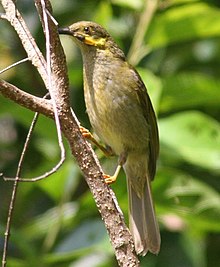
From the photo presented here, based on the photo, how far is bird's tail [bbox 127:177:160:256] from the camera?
3.46 meters

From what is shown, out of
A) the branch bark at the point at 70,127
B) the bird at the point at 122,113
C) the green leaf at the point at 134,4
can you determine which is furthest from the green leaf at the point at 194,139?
the branch bark at the point at 70,127

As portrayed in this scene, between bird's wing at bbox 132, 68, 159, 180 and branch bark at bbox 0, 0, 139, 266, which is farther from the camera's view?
bird's wing at bbox 132, 68, 159, 180

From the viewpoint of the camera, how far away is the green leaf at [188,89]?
163 inches

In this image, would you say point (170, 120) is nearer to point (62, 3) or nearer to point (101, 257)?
point (101, 257)

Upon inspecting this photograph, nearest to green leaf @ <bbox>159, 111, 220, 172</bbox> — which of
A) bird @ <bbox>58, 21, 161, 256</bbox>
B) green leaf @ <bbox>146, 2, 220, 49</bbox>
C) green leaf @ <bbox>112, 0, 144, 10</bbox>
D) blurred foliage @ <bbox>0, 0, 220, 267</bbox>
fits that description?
blurred foliage @ <bbox>0, 0, 220, 267</bbox>

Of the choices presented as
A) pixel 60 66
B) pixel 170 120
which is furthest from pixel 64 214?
pixel 60 66

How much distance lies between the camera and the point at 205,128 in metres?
4.02

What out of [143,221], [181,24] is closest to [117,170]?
[143,221]

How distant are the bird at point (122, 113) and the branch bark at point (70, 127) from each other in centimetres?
109

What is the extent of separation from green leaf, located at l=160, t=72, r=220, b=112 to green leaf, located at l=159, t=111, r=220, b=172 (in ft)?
0.56

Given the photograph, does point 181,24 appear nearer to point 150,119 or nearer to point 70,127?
→ point 150,119

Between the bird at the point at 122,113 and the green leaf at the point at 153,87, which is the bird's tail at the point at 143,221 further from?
the green leaf at the point at 153,87

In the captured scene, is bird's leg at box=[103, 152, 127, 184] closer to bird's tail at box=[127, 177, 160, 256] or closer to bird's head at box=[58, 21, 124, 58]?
bird's tail at box=[127, 177, 160, 256]

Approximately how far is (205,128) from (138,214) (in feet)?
1.93
